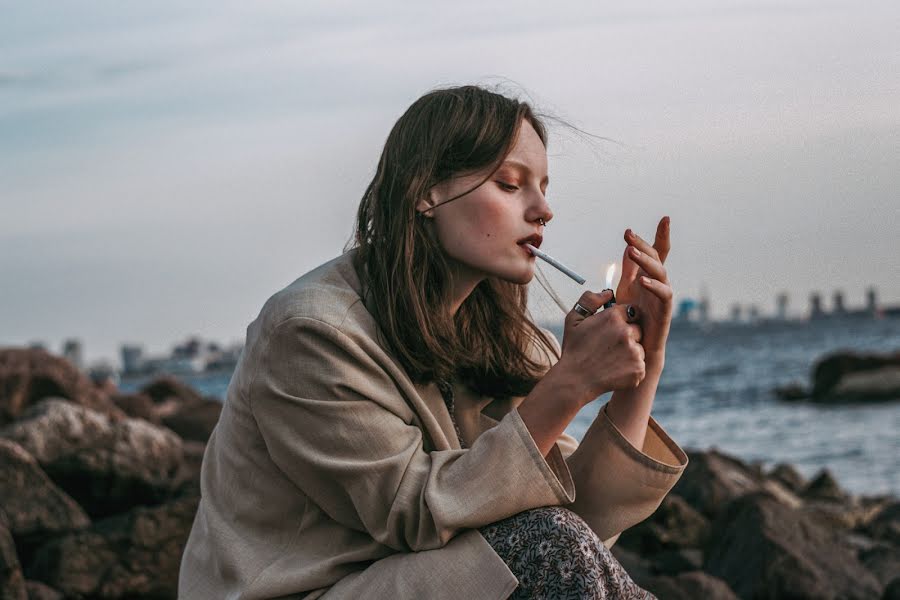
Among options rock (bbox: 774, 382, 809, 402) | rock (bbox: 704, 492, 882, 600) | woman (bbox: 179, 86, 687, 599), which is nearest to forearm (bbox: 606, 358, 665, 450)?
woman (bbox: 179, 86, 687, 599)

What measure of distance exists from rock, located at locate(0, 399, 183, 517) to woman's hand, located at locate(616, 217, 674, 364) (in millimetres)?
3748

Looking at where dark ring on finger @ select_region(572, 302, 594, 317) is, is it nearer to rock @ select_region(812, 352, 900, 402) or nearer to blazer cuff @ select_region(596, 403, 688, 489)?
blazer cuff @ select_region(596, 403, 688, 489)

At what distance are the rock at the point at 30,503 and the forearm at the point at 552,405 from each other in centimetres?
324

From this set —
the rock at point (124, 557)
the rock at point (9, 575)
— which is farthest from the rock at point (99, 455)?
the rock at point (9, 575)

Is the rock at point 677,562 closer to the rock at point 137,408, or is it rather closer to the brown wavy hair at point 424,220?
the brown wavy hair at point 424,220

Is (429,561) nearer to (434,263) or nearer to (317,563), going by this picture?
(317,563)

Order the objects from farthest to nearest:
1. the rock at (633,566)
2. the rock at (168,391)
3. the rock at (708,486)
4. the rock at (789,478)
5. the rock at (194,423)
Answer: the rock at (168,391) → the rock at (789,478) → the rock at (194,423) → the rock at (708,486) → the rock at (633,566)

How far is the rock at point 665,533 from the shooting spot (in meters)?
5.90

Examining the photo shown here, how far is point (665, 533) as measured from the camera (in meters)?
5.91

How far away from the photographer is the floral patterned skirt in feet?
7.60

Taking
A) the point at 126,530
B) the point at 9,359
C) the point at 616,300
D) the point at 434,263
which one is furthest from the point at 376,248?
the point at 9,359

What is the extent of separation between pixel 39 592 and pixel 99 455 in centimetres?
156

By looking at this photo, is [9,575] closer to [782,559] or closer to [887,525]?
[782,559]

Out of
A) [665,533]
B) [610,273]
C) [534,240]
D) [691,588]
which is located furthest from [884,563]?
[534,240]
